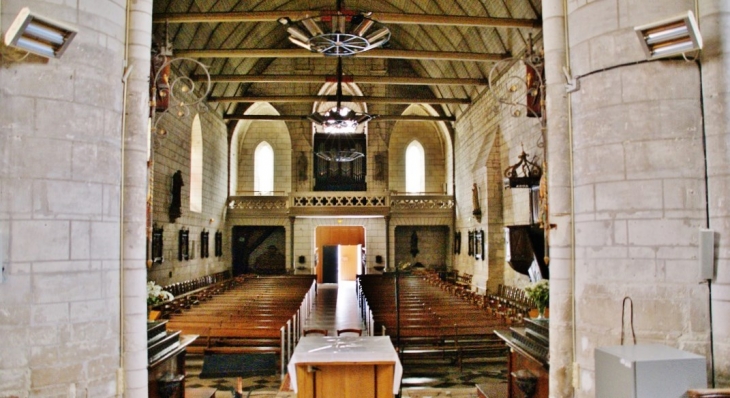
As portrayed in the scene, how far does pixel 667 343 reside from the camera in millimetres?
4078

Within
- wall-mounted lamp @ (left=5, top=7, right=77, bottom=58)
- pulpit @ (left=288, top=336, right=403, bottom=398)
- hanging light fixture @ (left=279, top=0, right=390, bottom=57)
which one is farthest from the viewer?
hanging light fixture @ (left=279, top=0, right=390, bottom=57)

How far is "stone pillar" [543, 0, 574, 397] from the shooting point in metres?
4.64

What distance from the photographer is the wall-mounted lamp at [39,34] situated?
11.4 ft

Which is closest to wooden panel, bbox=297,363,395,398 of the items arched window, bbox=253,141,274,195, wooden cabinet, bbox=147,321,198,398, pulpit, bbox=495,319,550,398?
wooden cabinet, bbox=147,321,198,398

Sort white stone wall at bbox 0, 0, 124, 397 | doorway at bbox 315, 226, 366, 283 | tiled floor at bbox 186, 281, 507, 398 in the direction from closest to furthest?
1. white stone wall at bbox 0, 0, 124, 397
2. tiled floor at bbox 186, 281, 507, 398
3. doorway at bbox 315, 226, 366, 283

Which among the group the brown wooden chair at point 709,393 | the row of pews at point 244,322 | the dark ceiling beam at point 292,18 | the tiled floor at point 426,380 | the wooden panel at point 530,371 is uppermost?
the dark ceiling beam at point 292,18

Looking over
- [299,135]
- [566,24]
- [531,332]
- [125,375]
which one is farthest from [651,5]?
[299,135]

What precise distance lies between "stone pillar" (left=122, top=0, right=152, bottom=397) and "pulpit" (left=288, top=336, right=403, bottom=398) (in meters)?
1.42

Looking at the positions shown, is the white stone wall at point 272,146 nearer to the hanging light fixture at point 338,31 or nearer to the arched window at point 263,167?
the arched window at point 263,167

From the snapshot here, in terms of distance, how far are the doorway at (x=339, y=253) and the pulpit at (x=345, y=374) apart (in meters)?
19.3

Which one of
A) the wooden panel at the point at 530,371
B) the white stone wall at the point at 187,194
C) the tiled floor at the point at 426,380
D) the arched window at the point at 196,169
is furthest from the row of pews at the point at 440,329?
the arched window at the point at 196,169

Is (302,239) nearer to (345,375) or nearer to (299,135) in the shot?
(299,135)

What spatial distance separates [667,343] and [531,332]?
5.39ft

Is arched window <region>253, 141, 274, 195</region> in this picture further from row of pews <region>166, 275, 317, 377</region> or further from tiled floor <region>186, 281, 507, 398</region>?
tiled floor <region>186, 281, 507, 398</region>
